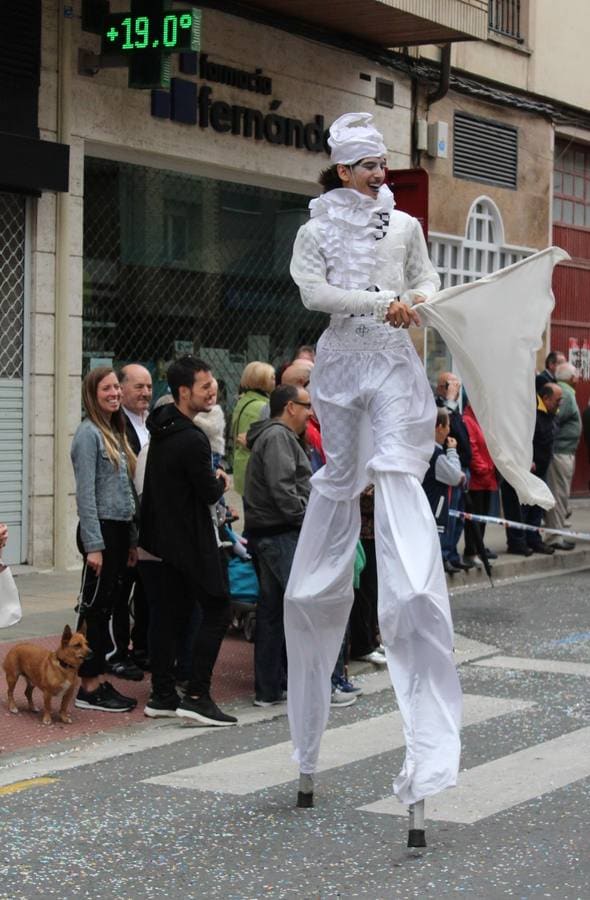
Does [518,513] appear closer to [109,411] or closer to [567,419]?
[567,419]

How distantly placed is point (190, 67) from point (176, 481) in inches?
310

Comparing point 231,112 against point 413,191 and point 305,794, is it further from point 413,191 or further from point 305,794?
point 305,794

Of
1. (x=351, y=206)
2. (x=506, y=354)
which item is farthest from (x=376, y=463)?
(x=351, y=206)

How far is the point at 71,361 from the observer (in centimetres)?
1362

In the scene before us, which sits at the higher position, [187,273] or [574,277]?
[574,277]

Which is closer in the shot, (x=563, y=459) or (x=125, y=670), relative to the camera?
(x=125, y=670)

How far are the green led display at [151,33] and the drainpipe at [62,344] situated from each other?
1.16 feet

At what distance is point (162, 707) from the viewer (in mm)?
8188

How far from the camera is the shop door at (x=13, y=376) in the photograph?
43.1ft

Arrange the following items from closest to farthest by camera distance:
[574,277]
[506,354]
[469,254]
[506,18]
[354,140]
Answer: [354,140] < [506,354] < [469,254] < [506,18] < [574,277]

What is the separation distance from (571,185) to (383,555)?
1774 centimetres

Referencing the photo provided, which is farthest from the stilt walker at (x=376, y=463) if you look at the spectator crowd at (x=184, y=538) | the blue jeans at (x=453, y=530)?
the blue jeans at (x=453, y=530)

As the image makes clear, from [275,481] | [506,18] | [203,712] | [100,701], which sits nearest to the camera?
[203,712]

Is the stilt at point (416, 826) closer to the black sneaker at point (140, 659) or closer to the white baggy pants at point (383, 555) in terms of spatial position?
the white baggy pants at point (383, 555)
